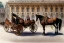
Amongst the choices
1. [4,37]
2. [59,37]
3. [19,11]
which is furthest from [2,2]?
[59,37]

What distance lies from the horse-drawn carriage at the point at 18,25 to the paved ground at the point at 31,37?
1.3 inches

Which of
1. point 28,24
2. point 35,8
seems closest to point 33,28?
point 28,24

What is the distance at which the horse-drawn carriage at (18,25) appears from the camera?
821mm

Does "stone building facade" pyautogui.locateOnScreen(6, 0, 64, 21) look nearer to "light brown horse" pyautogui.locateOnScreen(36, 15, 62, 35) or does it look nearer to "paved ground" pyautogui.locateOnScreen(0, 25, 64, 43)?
"light brown horse" pyautogui.locateOnScreen(36, 15, 62, 35)

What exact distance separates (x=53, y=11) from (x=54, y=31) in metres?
0.18

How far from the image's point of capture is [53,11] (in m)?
0.83

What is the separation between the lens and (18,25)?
0.83m

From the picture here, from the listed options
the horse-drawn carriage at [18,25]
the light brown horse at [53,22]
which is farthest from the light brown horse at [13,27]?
the light brown horse at [53,22]

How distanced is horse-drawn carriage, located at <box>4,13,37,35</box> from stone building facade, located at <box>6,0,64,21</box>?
0.12 ft

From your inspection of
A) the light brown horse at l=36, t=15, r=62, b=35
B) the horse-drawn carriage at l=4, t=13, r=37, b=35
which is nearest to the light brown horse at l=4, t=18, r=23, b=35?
→ the horse-drawn carriage at l=4, t=13, r=37, b=35

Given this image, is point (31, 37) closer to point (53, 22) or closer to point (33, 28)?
point (33, 28)

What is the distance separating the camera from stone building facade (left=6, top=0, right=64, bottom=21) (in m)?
0.82

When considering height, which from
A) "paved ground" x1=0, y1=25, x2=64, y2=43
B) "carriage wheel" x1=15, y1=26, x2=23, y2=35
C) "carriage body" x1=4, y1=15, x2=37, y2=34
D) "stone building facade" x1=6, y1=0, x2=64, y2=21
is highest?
"stone building facade" x1=6, y1=0, x2=64, y2=21

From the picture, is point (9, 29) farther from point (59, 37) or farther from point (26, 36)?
point (59, 37)
